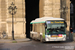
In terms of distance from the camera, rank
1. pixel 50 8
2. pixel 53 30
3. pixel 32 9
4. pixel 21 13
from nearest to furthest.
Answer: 1. pixel 53 30
2. pixel 21 13
3. pixel 50 8
4. pixel 32 9

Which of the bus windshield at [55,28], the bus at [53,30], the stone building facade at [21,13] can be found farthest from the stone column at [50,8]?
the bus windshield at [55,28]

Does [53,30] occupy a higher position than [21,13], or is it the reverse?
[21,13]

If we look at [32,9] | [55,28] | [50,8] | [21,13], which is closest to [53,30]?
[55,28]

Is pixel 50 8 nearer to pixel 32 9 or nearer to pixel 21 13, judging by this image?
pixel 21 13

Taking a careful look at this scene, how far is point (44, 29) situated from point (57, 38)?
5.79 ft

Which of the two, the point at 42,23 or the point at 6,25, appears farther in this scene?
the point at 6,25

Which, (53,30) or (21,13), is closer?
(53,30)

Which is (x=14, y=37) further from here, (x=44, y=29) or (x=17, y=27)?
(x=44, y=29)

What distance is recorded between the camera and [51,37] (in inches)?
825

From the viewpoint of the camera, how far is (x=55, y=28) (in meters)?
21.2

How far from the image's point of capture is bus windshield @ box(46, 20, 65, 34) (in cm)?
2117

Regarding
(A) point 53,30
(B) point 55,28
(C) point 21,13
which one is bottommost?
(A) point 53,30

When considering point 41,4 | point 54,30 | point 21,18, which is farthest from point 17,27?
point 54,30

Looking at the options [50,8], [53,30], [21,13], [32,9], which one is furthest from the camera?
[32,9]
